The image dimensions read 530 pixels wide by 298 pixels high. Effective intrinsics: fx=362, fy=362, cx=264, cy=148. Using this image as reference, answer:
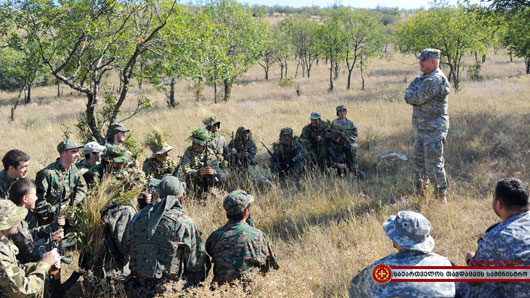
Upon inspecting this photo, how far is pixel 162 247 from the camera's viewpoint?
3176mm

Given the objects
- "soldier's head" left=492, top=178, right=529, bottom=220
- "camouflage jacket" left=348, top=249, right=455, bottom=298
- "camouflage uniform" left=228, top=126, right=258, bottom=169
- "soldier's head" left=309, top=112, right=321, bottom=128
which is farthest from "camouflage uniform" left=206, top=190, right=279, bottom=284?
"soldier's head" left=309, top=112, right=321, bottom=128

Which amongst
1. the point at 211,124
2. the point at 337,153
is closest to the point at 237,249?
the point at 211,124

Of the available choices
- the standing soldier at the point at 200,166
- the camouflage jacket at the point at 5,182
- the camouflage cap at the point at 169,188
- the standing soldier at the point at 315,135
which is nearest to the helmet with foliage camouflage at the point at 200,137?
the standing soldier at the point at 200,166

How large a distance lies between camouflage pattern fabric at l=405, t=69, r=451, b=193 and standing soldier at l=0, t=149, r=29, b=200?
4.99 meters

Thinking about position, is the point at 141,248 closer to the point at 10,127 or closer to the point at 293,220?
the point at 293,220

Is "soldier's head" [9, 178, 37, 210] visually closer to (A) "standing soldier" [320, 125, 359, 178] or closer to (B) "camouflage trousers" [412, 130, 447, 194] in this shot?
(B) "camouflage trousers" [412, 130, 447, 194]

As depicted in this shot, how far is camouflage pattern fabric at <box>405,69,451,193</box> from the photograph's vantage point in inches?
196

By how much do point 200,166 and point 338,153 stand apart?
2.91m

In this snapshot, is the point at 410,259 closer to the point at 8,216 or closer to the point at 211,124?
the point at 8,216

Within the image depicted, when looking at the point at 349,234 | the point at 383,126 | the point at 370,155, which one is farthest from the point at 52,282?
the point at 383,126

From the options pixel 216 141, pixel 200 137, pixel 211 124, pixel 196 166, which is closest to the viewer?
pixel 200 137

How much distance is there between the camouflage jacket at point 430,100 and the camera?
16.3ft

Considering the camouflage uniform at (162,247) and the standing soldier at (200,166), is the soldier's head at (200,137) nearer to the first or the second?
the standing soldier at (200,166)

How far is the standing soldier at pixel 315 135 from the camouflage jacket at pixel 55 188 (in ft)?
14.9
